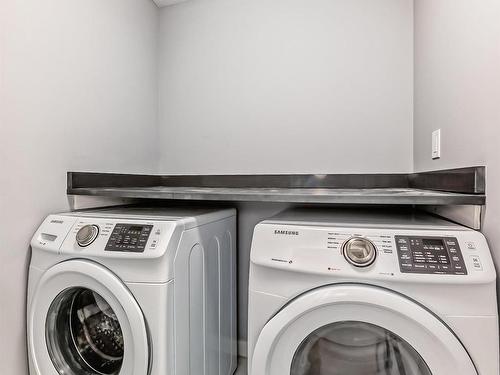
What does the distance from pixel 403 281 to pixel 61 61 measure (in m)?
1.55

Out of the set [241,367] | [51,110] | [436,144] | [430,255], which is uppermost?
[51,110]

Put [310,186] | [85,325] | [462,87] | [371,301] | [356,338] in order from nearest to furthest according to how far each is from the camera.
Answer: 1. [371,301]
2. [356,338]
3. [462,87]
4. [85,325]
5. [310,186]

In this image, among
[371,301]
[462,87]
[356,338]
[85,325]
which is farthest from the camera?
[85,325]

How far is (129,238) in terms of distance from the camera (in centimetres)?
95

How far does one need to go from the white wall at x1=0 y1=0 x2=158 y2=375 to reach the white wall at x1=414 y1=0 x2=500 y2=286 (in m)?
1.57

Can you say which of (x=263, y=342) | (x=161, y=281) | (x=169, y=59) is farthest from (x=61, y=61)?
(x=263, y=342)

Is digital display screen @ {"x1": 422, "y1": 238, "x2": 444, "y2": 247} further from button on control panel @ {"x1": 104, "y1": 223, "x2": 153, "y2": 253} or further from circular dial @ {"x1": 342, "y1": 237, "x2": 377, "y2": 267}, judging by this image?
button on control panel @ {"x1": 104, "y1": 223, "x2": 153, "y2": 253}

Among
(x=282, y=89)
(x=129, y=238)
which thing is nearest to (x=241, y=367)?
(x=129, y=238)

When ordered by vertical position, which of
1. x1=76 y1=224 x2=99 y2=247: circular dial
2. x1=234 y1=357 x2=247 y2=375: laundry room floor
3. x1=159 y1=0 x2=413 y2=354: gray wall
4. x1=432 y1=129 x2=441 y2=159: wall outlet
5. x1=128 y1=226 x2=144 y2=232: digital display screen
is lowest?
x1=234 y1=357 x2=247 y2=375: laundry room floor

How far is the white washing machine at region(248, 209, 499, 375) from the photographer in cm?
69

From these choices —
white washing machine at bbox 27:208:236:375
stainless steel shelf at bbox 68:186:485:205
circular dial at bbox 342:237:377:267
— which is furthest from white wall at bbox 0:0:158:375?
circular dial at bbox 342:237:377:267

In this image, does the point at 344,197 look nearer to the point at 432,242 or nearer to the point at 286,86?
the point at 432,242

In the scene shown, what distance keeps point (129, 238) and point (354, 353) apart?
2.66 ft

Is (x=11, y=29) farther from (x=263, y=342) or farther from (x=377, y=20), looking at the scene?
(x=377, y=20)
